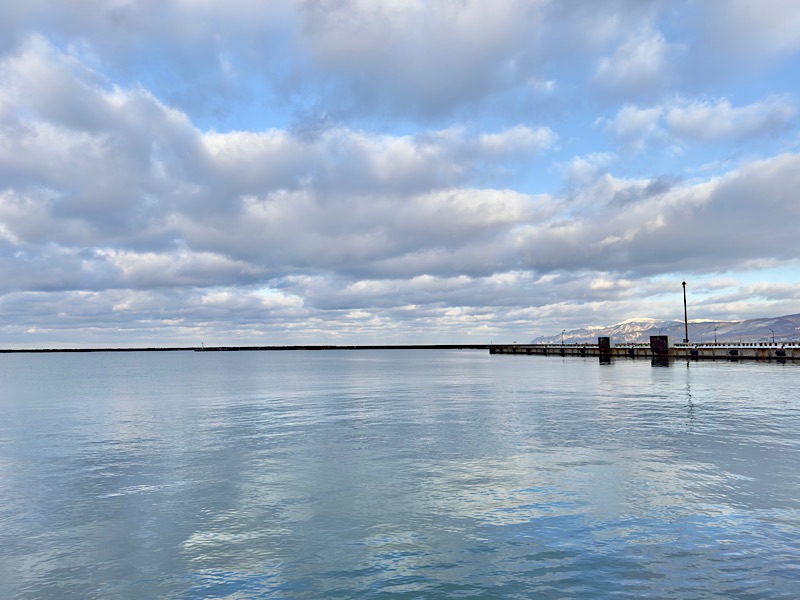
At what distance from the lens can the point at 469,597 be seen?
12.4 metres

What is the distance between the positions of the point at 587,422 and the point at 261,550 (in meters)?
29.0

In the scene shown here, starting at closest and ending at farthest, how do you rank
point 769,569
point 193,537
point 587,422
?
point 769,569
point 193,537
point 587,422

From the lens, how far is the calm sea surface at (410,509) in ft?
44.2

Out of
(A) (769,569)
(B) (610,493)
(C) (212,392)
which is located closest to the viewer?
(A) (769,569)

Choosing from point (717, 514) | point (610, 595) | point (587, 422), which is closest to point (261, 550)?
point (610, 595)

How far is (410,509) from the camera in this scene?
1900cm

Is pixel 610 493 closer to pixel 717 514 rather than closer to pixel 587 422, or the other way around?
pixel 717 514

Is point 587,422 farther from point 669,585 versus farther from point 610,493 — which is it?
point 669,585

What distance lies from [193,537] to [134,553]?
5.44ft

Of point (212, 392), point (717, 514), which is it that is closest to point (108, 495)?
point (717, 514)

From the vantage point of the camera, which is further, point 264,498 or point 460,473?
point 460,473

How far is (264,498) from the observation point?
2070 cm

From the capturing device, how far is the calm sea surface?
44.2 ft

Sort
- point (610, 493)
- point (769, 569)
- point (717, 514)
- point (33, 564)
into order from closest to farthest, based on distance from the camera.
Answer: point (769, 569) → point (33, 564) → point (717, 514) → point (610, 493)
